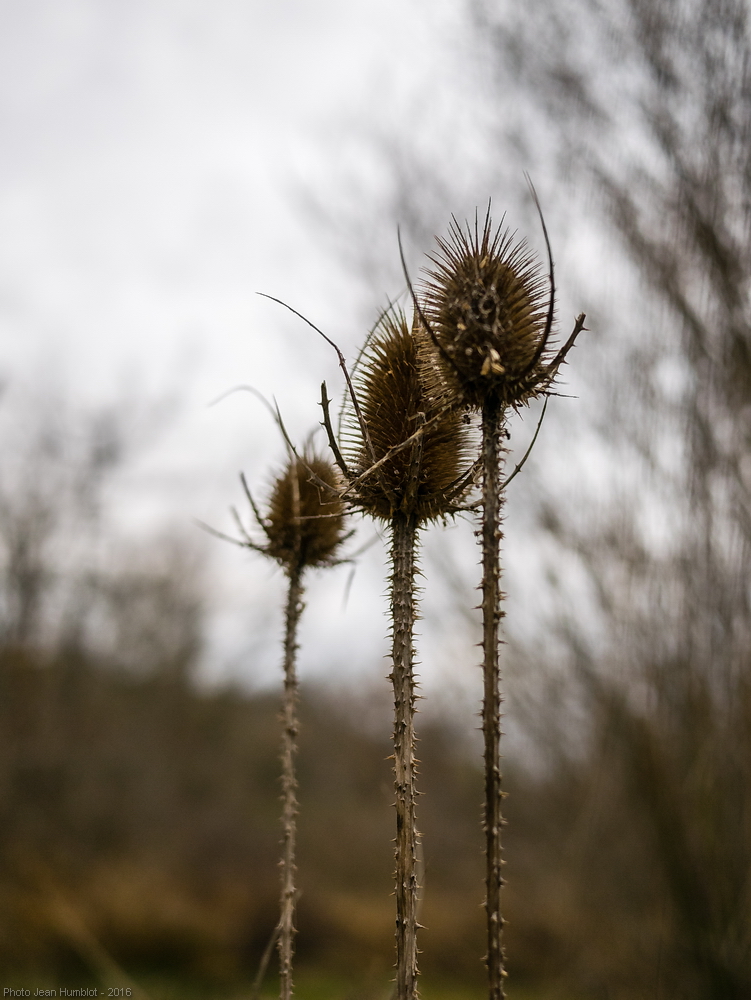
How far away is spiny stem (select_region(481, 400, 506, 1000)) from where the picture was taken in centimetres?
139

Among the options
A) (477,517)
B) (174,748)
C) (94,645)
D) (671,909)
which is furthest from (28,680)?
(477,517)

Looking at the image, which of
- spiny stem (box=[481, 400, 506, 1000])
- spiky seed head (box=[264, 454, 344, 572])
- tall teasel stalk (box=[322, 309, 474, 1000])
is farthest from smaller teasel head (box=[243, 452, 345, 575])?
spiny stem (box=[481, 400, 506, 1000])

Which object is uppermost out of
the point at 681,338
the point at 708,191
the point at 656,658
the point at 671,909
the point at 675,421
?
the point at 708,191

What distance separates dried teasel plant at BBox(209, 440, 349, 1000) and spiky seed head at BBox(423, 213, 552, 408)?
0.52 meters

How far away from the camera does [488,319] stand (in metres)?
1.67

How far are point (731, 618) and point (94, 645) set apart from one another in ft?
49.9

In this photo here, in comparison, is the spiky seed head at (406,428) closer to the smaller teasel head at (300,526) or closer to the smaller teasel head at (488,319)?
the smaller teasel head at (488,319)

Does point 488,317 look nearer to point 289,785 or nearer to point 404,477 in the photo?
point 404,477

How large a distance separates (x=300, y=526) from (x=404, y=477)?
56 centimetres

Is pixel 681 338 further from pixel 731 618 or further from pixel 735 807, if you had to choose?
pixel 735 807

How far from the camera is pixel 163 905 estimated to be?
1203cm

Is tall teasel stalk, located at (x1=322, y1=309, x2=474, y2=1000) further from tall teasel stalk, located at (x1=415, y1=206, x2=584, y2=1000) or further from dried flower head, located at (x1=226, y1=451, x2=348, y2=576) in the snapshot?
dried flower head, located at (x1=226, y1=451, x2=348, y2=576)

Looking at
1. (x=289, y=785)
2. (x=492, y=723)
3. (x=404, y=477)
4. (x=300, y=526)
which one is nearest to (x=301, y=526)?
(x=300, y=526)

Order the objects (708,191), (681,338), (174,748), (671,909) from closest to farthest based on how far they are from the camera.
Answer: (708,191), (681,338), (671,909), (174,748)
